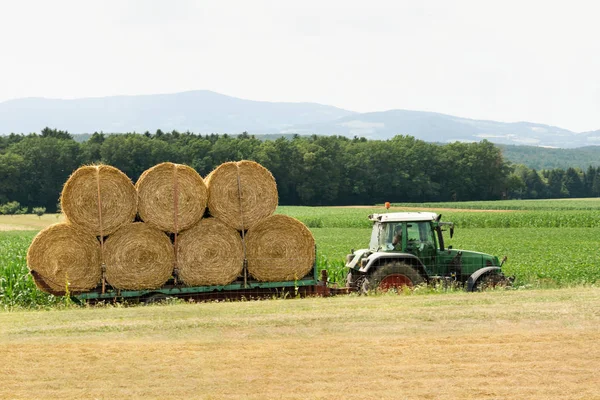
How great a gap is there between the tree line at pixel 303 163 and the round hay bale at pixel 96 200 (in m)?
67.7

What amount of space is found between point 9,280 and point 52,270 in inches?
139

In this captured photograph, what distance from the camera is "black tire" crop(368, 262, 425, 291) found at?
1416 cm

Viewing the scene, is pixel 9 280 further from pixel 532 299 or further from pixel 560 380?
pixel 560 380

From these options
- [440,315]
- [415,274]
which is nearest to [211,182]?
[415,274]

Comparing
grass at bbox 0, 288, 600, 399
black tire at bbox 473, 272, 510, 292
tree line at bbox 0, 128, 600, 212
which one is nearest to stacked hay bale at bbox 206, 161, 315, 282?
grass at bbox 0, 288, 600, 399

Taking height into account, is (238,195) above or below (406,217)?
above

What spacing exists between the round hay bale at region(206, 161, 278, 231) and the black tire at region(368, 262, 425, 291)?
7.30ft

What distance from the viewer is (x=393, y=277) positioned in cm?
1422

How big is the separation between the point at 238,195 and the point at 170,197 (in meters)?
1.22

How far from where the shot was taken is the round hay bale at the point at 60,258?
44.3ft

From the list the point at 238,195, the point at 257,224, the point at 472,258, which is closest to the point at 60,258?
Answer: the point at 238,195

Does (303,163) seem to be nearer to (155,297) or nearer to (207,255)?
(207,255)

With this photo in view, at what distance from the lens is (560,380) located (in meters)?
8.34

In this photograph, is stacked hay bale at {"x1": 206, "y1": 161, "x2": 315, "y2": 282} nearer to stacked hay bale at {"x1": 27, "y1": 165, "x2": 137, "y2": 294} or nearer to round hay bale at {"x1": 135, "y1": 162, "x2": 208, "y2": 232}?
round hay bale at {"x1": 135, "y1": 162, "x2": 208, "y2": 232}
